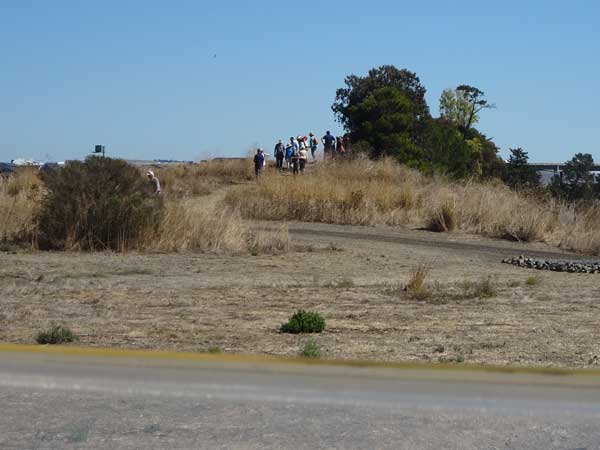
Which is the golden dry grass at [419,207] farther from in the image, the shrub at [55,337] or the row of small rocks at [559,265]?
the shrub at [55,337]

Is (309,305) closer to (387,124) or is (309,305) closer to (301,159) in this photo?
(301,159)

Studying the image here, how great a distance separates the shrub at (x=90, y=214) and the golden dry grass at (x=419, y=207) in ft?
31.3

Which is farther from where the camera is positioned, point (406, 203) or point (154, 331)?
point (406, 203)

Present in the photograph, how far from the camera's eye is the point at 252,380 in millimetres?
8023

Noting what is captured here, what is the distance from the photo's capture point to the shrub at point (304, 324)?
11.2 meters

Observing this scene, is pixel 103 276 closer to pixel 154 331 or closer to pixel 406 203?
pixel 154 331

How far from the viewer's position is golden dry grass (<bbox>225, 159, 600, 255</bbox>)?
28078 mm

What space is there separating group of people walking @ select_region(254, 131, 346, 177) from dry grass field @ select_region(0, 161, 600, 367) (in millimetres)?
8316

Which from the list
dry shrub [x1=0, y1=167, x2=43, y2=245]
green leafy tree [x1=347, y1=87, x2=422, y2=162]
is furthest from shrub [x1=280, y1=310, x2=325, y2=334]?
green leafy tree [x1=347, y1=87, x2=422, y2=162]

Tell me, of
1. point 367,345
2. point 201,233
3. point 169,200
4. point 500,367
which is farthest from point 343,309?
point 169,200

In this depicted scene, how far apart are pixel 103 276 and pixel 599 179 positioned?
3956 centimetres

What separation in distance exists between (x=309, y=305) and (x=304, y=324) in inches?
102

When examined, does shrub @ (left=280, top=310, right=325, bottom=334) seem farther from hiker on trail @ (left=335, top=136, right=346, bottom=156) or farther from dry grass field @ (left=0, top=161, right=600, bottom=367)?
hiker on trail @ (left=335, top=136, right=346, bottom=156)

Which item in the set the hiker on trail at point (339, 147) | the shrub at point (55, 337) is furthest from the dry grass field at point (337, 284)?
the hiker on trail at point (339, 147)
